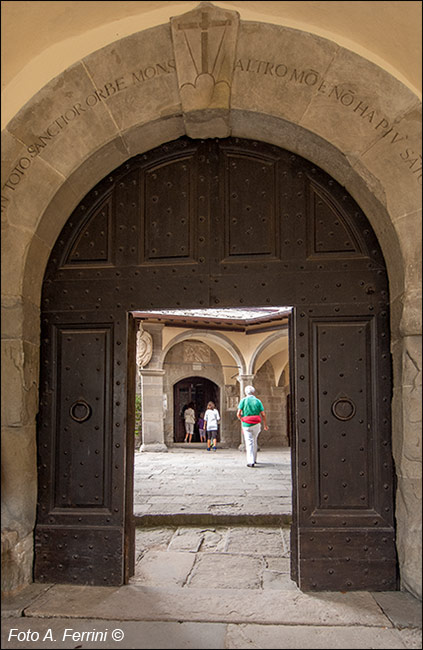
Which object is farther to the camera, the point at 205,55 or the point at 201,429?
the point at 201,429

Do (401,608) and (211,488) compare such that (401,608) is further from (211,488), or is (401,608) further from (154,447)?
(154,447)

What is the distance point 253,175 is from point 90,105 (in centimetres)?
111

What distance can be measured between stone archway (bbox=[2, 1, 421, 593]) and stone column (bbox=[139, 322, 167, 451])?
9699 millimetres

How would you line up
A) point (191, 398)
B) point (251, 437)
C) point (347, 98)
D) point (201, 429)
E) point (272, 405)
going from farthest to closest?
→ point (191, 398) → point (201, 429) → point (272, 405) → point (251, 437) → point (347, 98)

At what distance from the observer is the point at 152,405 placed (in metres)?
13.0

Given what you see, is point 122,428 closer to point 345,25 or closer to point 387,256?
point 387,256

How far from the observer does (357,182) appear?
3229mm

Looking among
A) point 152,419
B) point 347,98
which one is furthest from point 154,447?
point 347,98

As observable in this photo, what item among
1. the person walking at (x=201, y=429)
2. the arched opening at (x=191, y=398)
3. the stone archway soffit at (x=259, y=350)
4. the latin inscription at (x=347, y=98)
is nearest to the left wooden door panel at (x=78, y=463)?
the latin inscription at (x=347, y=98)

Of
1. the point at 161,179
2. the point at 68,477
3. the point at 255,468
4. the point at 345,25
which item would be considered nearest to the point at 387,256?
the point at 345,25

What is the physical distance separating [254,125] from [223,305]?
3.83 feet

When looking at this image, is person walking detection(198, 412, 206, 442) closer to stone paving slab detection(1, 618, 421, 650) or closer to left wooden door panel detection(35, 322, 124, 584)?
left wooden door panel detection(35, 322, 124, 584)

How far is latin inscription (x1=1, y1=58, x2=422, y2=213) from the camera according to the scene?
3.00 metres

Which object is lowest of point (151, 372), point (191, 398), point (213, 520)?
point (213, 520)
